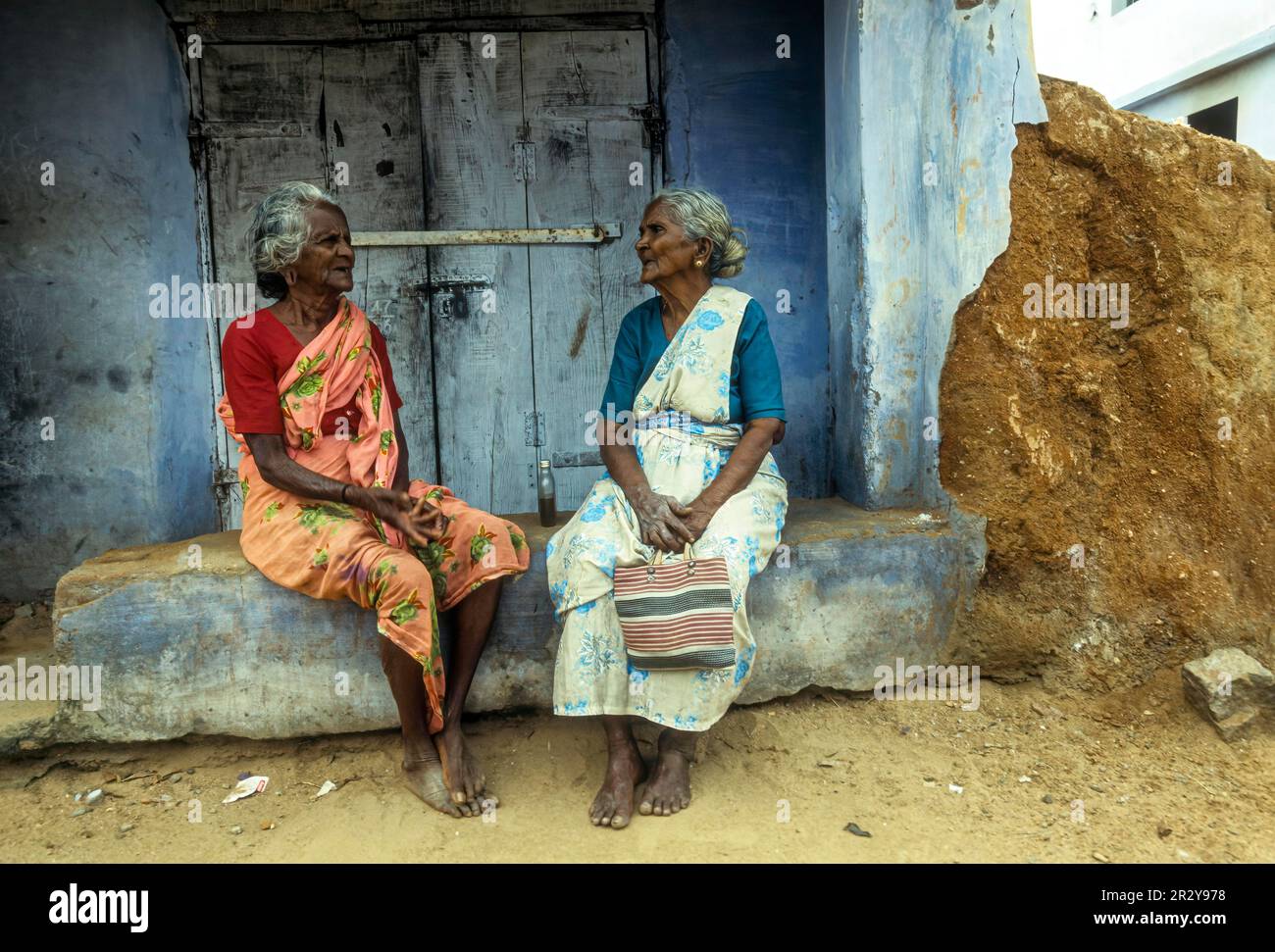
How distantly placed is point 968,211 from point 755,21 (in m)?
1.43

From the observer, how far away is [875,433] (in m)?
3.32

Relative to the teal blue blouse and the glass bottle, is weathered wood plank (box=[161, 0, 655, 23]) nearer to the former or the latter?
the teal blue blouse

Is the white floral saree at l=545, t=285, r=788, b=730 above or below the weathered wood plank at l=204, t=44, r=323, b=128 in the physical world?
below

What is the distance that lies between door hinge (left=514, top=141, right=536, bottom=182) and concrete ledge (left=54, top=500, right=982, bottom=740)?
5.52 feet

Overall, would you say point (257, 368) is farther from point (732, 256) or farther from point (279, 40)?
point (279, 40)

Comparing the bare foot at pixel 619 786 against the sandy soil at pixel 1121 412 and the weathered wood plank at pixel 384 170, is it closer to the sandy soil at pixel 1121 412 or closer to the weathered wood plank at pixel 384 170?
the sandy soil at pixel 1121 412

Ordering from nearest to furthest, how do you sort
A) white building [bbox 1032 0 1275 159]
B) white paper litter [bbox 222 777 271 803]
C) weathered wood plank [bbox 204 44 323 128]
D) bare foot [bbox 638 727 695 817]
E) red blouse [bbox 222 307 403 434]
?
bare foot [bbox 638 727 695 817] → red blouse [bbox 222 307 403 434] → white paper litter [bbox 222 777 271 803] → weathered wood plank [bbox 204 44 323 128] → white building [bbox 1032 0 1275 159]

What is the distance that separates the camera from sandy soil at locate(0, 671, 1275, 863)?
2387mm

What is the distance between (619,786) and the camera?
2.53 meters

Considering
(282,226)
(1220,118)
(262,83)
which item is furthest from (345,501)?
(1220,118)

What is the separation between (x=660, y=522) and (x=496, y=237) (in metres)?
1.79

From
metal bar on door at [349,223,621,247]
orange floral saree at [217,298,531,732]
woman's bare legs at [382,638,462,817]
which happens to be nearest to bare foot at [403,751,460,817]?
woman's bare legs at [382,638,462,817]
